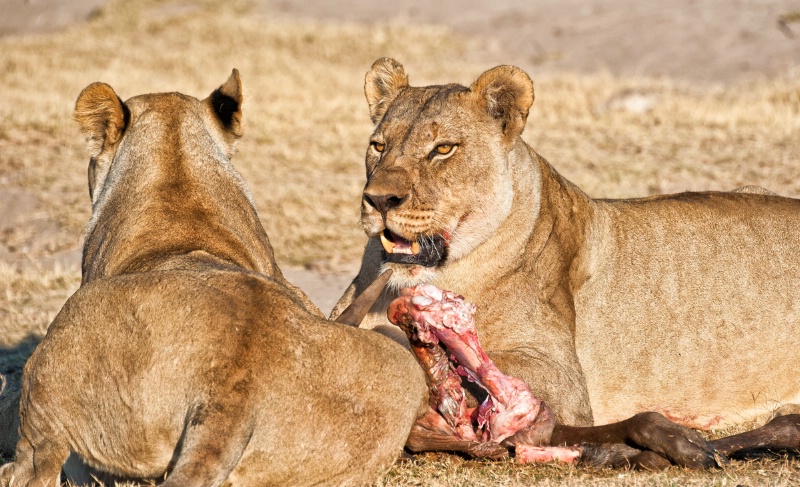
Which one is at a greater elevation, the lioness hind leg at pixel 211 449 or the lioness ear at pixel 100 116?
the lioness ear at pixel 100 116

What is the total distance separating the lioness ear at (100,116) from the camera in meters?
5.00

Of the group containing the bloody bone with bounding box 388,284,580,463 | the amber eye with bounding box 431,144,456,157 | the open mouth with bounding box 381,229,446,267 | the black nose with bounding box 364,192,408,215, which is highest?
the amber eye with bounding box 431,144,456,157

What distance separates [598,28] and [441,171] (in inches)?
776

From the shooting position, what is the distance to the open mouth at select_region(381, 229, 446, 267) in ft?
16.1

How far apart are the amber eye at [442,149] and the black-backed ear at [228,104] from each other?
961mm

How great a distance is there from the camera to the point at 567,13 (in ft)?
84.2

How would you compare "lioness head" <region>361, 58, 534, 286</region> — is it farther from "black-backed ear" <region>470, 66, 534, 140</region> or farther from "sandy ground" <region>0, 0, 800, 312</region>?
"sandy ground" <region>0, 0, 800, 312</region>

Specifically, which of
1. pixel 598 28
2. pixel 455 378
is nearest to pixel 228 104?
pixel 455 378

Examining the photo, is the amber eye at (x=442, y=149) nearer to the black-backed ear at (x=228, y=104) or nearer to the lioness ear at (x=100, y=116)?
the black-backed ear at (x=228, y=104)

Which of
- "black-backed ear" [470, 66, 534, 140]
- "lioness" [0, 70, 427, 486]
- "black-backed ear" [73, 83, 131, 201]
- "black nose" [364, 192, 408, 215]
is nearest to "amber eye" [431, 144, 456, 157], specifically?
"black-backed ear" [470, 66, 534, 140]

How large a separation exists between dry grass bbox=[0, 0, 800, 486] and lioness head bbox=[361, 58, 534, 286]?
884 mm

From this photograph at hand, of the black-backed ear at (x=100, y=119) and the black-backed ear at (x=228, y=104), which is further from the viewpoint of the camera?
the black-backed ear at (x=228, y=104)

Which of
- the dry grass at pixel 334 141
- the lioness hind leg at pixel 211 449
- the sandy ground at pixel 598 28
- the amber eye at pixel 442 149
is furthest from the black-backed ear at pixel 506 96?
the sandy ground at pixel 598 28

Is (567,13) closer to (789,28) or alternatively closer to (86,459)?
(789,28)
